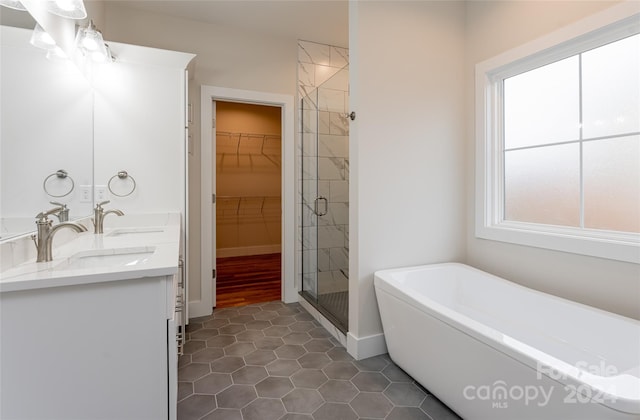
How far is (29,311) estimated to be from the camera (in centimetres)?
98

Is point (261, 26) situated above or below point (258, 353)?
above

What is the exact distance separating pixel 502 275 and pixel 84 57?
124 inches

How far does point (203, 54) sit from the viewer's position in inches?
116

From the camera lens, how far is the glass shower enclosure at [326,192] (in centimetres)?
312

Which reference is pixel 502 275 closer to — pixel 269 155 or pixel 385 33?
pixel 385 33

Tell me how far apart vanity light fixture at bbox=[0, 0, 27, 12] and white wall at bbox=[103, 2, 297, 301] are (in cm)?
153

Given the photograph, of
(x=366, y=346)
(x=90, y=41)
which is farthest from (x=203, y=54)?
(x=366, y=346)

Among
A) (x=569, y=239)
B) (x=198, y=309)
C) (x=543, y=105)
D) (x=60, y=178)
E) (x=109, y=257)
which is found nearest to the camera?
(x=109, y=257)

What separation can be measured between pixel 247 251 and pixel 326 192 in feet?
10.1

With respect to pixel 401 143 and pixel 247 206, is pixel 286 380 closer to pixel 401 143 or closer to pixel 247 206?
pixel 401 143

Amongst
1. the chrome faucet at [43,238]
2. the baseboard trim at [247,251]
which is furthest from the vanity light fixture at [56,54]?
the baseboard trim at [247,251]

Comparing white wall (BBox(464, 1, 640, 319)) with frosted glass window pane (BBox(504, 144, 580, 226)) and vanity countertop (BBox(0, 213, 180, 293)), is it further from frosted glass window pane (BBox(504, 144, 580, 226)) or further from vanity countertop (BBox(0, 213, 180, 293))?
vanity countertop (BBox(0, 213, 180, 293))

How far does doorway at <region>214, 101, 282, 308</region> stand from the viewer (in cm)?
548

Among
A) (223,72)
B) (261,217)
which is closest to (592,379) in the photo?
(223,72)
